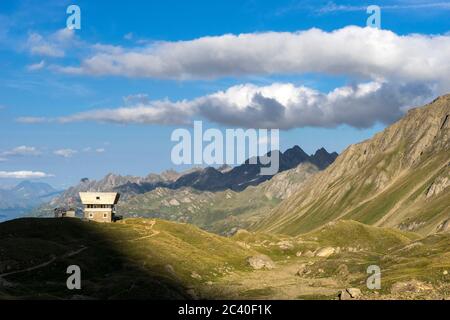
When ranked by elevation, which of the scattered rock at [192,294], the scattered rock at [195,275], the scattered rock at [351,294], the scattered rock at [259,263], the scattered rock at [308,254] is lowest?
the scattered rock at [192,294]

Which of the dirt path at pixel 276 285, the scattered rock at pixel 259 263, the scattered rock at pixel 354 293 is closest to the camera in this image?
the scattered rock at pixel 354 293

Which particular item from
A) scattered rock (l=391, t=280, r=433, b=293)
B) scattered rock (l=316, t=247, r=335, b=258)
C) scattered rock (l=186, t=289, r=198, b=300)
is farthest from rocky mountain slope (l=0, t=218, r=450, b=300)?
scattered rock (l=316, t=247, r=335, b=258)

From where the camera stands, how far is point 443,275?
109m

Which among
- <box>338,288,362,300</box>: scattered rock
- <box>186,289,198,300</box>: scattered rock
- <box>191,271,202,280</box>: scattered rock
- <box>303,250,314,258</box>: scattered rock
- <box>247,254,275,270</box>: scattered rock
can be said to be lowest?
<box>186,289,198,300</box>: scattered rock

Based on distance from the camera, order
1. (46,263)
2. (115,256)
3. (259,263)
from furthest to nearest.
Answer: (259,263) < (115,256) < (46,263)

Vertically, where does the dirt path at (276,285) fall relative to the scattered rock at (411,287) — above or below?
below

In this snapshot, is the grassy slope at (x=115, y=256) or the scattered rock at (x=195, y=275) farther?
the scattered rock at (x=195, y=275)

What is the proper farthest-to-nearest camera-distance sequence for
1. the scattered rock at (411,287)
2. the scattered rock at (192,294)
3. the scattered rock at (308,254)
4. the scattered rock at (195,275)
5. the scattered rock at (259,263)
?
the scattered rock at (308,254), the scattered rock at (259,263), the scattered rock at (195,275), the scattered rock at (192,294), the scattered rock at (411,287)

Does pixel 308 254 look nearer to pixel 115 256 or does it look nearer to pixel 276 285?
pixel 276 285

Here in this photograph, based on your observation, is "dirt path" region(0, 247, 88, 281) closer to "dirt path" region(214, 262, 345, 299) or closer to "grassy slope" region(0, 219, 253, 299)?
"grassy slope" region(0, 219, 253, 299)

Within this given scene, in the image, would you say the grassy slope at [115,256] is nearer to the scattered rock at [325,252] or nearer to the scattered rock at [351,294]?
the scattered rock at [351,294]

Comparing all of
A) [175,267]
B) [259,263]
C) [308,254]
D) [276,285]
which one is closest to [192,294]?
[175,267]

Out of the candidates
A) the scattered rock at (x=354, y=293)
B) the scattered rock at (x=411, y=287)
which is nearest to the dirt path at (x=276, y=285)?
the scattered rock at (x=354, y=293)

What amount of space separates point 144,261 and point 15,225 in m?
49.7
